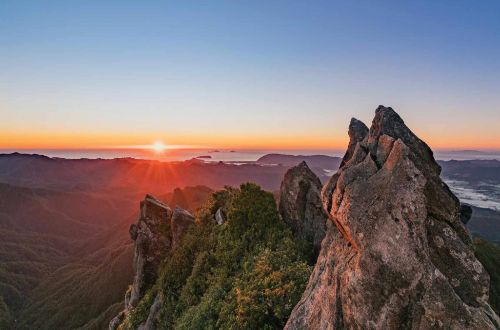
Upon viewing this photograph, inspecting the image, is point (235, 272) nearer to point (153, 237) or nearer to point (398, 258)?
point (398, 258)

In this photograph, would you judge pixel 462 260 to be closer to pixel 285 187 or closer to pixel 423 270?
pixel 423 270

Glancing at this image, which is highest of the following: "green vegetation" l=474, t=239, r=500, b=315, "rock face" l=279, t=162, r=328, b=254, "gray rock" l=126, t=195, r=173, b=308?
"rock face" l=279, t=162, r=328, b=254

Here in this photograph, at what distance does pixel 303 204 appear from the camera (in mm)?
25797

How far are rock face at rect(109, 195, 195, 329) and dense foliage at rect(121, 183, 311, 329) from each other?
2.31m

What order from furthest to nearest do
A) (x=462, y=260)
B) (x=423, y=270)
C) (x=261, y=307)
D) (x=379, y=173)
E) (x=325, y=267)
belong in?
(x=261, y=307) < (x=325, y=267) < (x=379, y=173) < (x=462, y=260) < (x=423, y=270)

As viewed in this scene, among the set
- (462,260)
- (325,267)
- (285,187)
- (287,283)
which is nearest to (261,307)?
(287,283)

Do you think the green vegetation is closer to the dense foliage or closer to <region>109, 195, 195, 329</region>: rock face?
<region>109, 195, 195, 329</region>: rock face

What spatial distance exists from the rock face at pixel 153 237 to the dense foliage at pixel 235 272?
231cm

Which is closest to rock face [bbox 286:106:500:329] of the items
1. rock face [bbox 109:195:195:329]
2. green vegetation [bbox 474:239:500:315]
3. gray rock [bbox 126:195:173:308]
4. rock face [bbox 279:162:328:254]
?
rock face [bbox 279:162:328:254]

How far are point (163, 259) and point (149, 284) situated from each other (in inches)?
104

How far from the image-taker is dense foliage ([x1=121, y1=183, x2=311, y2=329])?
1678 centimetres

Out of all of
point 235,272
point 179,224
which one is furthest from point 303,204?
point 179,224

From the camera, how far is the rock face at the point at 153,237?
35375 millimetres

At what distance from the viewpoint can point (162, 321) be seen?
26.7 m
